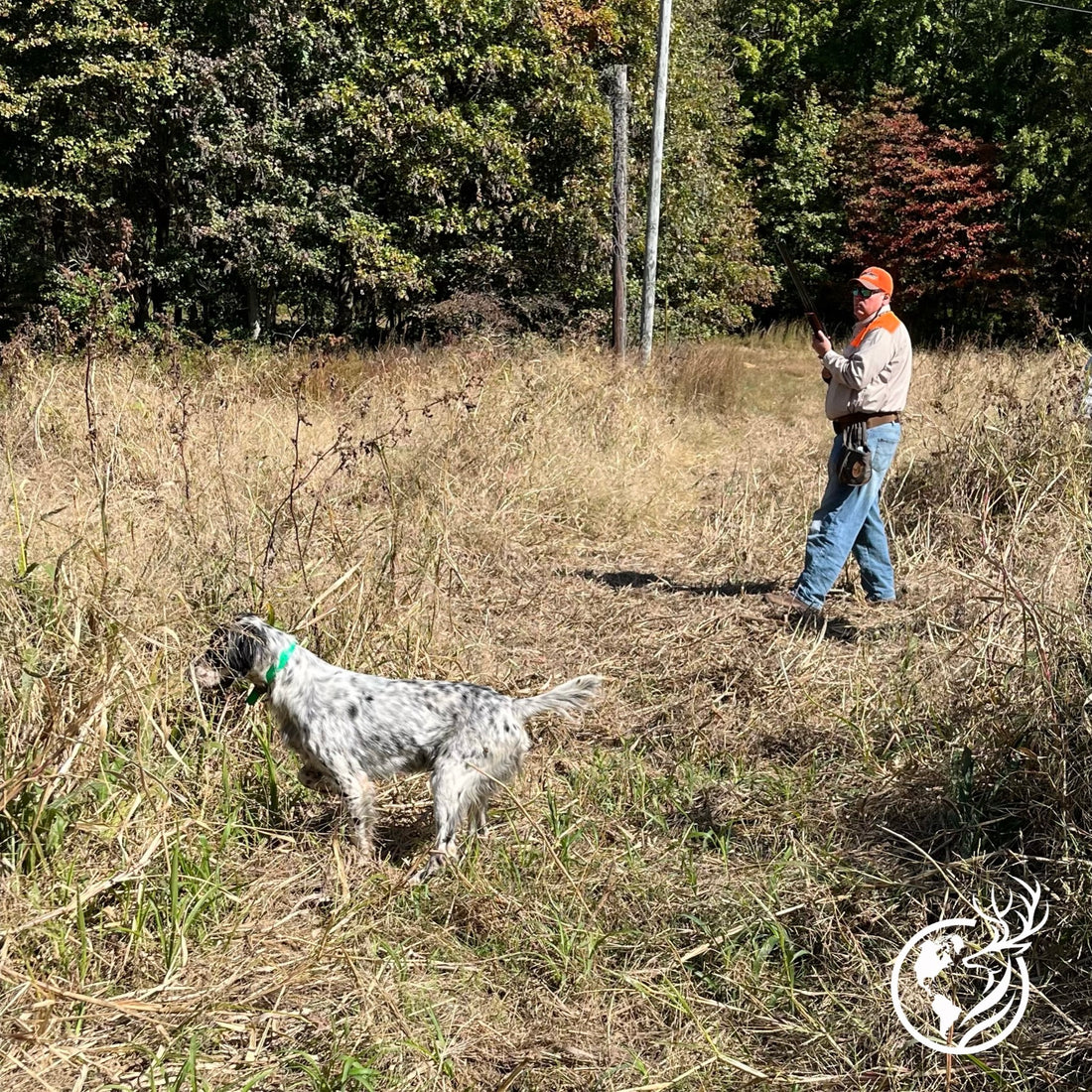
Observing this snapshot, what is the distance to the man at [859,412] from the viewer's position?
6102 mm

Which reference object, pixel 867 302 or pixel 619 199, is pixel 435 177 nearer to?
pixel 619 199

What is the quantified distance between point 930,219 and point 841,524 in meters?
17.4

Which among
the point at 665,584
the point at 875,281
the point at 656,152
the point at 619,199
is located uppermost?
the point at 656,152

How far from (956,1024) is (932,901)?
47cm

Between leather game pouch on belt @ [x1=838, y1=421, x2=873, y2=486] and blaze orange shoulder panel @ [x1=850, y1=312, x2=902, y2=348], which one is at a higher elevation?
blaze orange shoulder panel @ [x1=850, y1=312, x2=902, y2=348]

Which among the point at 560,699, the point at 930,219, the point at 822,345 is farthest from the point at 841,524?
the point at 930,219

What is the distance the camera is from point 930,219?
845 inches

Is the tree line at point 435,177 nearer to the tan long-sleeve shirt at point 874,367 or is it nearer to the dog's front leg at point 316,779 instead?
the tan long-sleeve shirt at point 874,367

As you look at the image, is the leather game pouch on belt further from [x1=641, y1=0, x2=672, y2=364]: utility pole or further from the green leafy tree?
the green leafy tree

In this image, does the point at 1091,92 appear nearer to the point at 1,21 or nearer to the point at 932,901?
the point at 1,21

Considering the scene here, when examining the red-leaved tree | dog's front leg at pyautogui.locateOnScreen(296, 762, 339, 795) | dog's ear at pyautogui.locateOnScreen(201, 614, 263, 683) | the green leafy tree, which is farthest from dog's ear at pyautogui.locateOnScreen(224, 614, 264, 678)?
the red-leaved tree

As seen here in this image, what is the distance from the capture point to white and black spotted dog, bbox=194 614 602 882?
3.89 m

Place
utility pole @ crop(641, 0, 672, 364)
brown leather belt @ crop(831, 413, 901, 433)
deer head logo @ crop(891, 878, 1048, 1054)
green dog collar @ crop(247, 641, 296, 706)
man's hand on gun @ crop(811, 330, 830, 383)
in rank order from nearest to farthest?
deer head logo @ crop(891, 878, 1048, 1054) → green dog collar @ crop(247, 641, 296, 706) → brown leather belt @ crop(831, 413, 901, 433) → man's hand on gun @ crop(811, 330, 830, 383) → utility pole @ crop(641, 0, 672, 364)

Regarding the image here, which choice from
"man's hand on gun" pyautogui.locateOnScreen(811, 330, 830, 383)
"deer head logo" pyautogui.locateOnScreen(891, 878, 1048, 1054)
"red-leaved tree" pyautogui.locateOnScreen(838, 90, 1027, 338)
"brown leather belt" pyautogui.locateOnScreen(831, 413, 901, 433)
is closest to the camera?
"deer head logo" pyautogui.locateOnScreen(891, 878, 1048, 1054)
